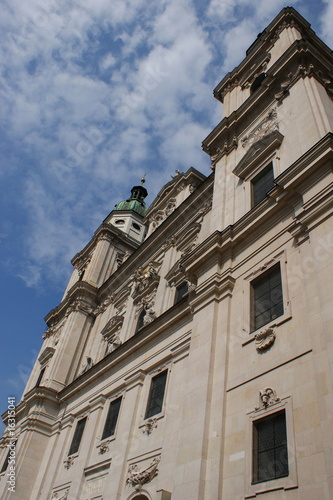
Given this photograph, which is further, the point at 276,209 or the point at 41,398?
the point at 41,398

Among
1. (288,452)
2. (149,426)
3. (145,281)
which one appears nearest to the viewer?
(288,452)

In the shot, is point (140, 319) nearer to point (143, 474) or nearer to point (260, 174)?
point (143, 474)

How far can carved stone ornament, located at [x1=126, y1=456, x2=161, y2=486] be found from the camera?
15117 millimetres

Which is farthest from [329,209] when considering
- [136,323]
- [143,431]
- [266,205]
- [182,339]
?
[136,323]

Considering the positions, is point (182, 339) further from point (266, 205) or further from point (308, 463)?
point (308, 463)

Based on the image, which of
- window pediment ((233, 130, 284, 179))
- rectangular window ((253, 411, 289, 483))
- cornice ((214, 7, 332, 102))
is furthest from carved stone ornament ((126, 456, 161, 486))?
cornice ((214, 7, 332, 102))

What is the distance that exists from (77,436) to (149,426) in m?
7.69

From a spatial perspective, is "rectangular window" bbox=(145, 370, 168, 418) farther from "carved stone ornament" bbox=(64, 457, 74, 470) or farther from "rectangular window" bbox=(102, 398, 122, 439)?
"carved stone ornament" bbox=(64, 457, 74, 470)

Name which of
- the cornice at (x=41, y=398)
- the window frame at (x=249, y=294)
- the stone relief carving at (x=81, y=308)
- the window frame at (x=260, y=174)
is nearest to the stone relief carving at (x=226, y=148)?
the window frame at (x=260, y=174)

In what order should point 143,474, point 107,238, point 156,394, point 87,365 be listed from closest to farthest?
point 143,474 → point 156,394 → point 87,365 → point 107,238

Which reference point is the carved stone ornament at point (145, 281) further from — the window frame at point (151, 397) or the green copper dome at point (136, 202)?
the green copper dome at point (136, 202)

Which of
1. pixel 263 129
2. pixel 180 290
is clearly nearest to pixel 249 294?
pixel 180 290

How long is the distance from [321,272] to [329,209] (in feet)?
6.43

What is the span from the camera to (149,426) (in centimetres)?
1675
